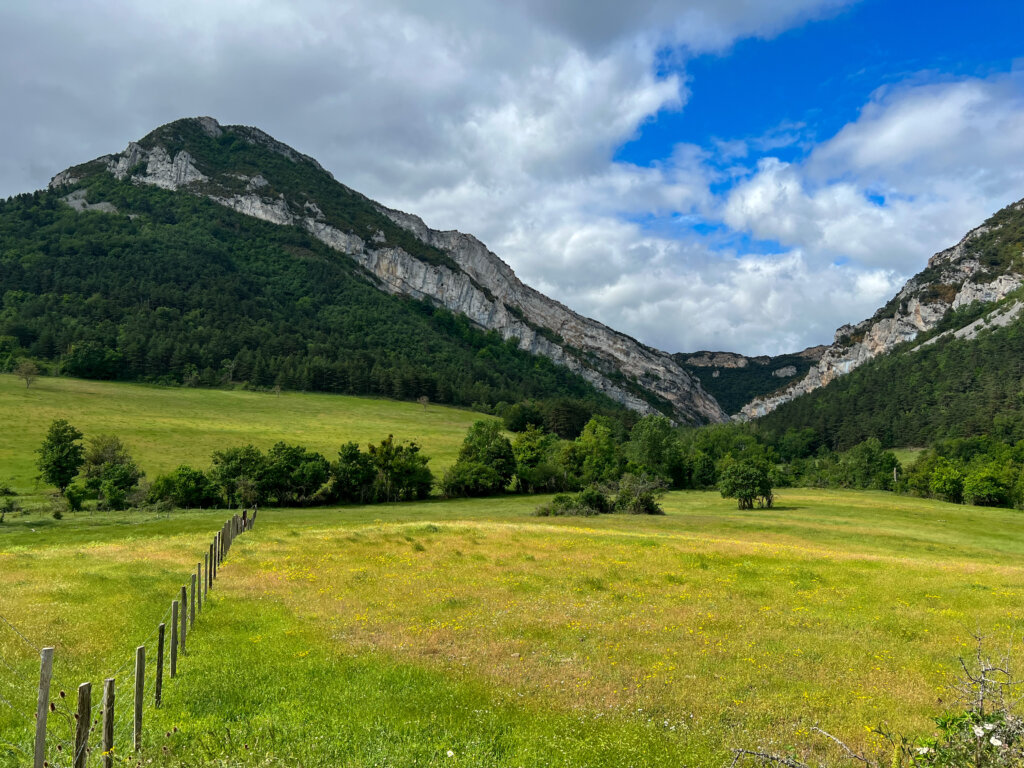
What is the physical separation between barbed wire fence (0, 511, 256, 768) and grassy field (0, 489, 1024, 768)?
157 millimetres

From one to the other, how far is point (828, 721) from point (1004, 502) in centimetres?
11473

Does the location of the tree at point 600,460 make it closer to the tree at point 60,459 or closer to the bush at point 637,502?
the bush at point 637,502

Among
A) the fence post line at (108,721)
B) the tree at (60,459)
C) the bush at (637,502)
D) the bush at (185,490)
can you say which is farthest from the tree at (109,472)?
the fence post line at (108,721)

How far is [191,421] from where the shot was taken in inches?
4454

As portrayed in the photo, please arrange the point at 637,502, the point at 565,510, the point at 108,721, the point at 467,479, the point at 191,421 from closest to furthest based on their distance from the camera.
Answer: the point at 108,721 < the point at 565,510 < the point at 637,502 < the point at 467,479 < the point at 191,421

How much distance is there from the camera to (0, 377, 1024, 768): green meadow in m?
10.8

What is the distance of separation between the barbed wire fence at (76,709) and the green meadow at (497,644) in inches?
4.4

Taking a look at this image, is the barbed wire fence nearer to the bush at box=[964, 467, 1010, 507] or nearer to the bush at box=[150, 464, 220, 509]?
the bush at box=[150, 464, 220, 509]

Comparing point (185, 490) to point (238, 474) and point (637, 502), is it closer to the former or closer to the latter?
point (238, 474)

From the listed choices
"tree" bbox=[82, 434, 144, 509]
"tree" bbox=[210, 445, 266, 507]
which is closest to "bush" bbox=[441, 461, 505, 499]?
"tree" bbox=[210, 445, 266, 507]

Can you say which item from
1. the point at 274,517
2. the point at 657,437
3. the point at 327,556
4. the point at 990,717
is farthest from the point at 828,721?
the point at 657,437

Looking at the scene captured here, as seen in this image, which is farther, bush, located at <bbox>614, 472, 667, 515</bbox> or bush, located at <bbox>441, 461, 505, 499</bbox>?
bush, located at <bbox>441, 461, 505, 499</bbox>

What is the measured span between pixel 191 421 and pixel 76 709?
114 meters

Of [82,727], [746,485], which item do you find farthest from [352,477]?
[82,727]
